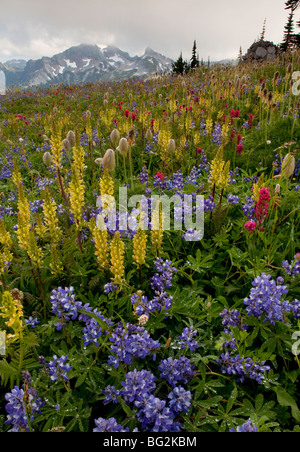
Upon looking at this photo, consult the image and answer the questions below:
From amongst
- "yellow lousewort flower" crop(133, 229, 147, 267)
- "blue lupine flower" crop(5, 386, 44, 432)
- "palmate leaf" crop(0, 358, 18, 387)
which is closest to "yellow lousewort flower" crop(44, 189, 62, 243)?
"yellow lousewort flower" crop(133, 229, 147, 267)

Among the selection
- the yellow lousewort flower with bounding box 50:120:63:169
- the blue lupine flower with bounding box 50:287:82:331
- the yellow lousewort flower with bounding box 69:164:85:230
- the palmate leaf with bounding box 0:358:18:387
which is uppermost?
the yellow lousewort flower with bounding box 50:120:63:169

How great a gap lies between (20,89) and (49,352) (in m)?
16.5

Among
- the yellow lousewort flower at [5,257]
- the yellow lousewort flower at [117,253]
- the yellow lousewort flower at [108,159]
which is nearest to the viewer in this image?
the yellow lousewort flower at [117,253]

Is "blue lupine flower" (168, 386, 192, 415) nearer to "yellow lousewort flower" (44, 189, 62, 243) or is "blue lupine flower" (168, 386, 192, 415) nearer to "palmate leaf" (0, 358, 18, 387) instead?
"palmate leaf" (0, 358, 18, 387)

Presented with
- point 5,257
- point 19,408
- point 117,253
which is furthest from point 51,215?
point 19,408

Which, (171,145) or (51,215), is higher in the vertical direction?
(171,145)

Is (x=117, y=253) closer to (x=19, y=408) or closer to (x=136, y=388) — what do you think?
(x=136, y=388)

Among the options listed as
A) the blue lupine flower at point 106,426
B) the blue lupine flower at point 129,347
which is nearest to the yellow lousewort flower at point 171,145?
the blue lupine flower at point 129,347

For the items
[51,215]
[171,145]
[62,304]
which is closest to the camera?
[62,304]

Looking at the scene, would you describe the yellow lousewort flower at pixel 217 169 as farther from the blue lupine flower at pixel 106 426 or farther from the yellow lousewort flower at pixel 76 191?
the blue lupine flower at pixel 106 426

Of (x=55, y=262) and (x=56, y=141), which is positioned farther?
(x=56, y=141)

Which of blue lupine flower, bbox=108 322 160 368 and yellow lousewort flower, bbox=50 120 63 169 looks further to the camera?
yellow lousewort flower, bbox=50 120 63 169

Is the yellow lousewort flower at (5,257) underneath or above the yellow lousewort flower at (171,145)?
underneath

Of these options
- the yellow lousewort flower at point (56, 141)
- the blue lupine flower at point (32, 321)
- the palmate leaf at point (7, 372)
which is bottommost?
the palmate leaf at point (7, 372)
